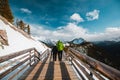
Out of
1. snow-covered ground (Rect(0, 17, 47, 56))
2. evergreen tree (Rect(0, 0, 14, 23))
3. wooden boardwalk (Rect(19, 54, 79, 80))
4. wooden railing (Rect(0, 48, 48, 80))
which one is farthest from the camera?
evergreen tree (Rect(0, 0, 14, 23))

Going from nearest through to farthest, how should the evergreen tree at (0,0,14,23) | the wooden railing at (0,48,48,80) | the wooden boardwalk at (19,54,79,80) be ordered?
the wooden railing at (0,48,48,80) → the wooden boardwalk at (19,54,79,80) → the evergreen tree at (0,0,14,23)

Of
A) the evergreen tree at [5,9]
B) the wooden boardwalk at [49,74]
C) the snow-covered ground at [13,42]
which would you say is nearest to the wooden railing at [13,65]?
the wooden boardwalk at [49,74]

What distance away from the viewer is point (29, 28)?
4843 inches

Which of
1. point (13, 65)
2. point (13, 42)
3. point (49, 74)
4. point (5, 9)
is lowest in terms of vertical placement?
point (49, 74)

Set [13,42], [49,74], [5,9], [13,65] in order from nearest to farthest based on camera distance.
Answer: [49,74], [13,65], [13,42], [5,9]

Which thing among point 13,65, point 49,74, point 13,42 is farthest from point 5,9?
point 49,74

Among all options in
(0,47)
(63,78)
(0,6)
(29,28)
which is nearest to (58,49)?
(0,47)

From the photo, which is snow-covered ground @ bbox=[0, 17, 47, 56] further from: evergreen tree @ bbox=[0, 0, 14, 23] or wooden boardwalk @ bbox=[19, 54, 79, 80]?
evergreen tree @ bbox=[0, 0, 14, 23]

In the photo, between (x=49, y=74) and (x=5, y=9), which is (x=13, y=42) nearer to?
(x=49, y=74)

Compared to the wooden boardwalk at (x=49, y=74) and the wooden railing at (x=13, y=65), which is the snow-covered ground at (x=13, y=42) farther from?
the wooden boardwalk at (x=49, y=74)

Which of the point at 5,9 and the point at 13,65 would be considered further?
the point at 5,9

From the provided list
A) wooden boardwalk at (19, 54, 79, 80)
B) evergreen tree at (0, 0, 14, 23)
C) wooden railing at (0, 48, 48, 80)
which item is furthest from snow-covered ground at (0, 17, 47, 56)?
evergreen tree at (0, 0, 14, 23)

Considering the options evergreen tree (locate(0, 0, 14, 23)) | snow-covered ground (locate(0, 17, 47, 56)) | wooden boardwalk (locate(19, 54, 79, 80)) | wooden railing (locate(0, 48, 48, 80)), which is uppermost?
evergreen tree (locate(0, 0, 14, 23))

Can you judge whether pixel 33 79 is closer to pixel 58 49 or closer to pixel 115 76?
pixel 115 76
